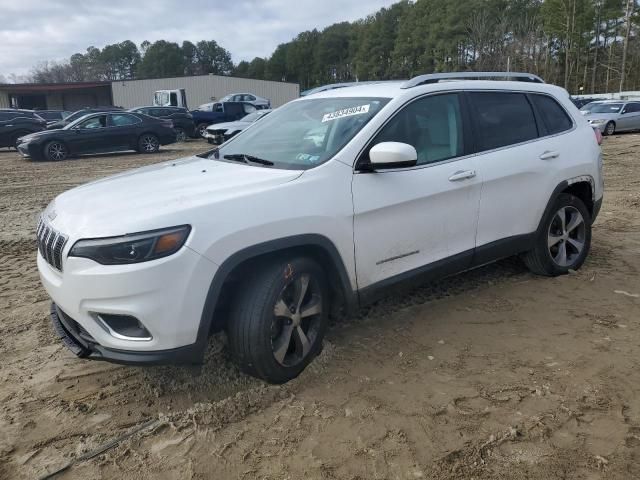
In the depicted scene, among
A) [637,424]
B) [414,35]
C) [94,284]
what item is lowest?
[637,424]

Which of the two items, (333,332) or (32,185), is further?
(32,185)

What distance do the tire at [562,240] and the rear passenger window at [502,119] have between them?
69cm

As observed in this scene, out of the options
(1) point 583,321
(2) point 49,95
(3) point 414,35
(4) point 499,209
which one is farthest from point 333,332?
(3) point 414,35

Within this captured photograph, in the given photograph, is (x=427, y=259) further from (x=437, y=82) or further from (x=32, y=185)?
(x=32, y=185)

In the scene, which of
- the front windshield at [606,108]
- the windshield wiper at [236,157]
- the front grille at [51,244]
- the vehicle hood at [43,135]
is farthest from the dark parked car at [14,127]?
the front windshield at [606,108]

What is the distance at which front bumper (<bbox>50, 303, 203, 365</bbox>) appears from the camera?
261cm

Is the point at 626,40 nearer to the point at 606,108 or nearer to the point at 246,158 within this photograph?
the point at 606,108

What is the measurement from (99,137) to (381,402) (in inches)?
594

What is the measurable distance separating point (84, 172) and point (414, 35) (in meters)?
65.9

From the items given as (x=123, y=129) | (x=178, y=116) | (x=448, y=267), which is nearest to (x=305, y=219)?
(x=448, y=267)

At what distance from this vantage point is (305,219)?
296 cm

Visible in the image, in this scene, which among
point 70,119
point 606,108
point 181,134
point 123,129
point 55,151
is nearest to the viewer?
point 55,151

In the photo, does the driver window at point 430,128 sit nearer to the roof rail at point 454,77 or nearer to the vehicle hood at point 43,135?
the roof rail at point 454,77

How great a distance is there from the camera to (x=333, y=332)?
3.81m
